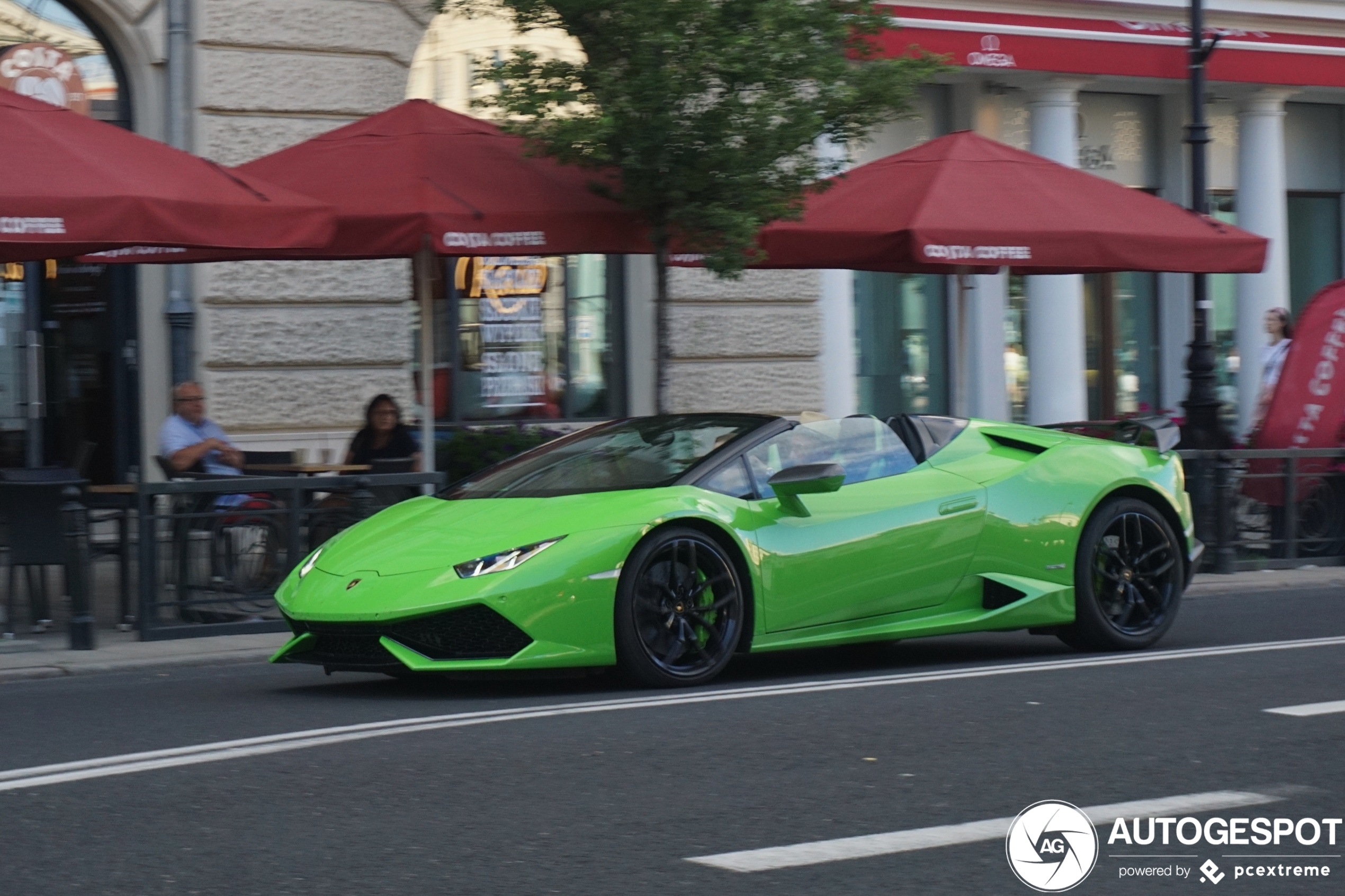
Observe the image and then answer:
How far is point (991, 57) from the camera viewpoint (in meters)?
18.8

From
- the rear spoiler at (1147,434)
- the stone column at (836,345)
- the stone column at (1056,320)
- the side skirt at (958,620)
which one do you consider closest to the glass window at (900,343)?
the stone column at (1056,320)

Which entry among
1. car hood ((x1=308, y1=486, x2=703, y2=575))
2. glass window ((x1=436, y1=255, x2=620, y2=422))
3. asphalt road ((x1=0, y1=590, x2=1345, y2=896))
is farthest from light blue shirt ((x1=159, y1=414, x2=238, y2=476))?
glass window ((x1=436, y1=255, x2=620, y2=422))

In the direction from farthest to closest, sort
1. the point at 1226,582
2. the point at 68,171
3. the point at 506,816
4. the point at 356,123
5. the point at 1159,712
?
the point at 1226,582 → the point at 356,123 → the point at 68,171 → the point at 1159,712 → the point at 506,816

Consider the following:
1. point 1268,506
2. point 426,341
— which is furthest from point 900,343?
point 426,341

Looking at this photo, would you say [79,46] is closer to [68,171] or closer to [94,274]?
[94,274]

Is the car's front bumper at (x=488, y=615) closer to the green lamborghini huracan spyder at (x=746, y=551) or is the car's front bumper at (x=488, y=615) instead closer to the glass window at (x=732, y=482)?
the green lamborghini huracan spyder at (x=746, y=551)

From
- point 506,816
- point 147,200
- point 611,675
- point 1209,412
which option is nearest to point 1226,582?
point 1209,412

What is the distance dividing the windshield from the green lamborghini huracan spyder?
15mm

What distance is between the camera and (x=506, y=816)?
5367 mm

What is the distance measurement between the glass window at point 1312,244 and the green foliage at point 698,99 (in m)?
12.2

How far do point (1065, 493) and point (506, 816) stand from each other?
4298 millimetres

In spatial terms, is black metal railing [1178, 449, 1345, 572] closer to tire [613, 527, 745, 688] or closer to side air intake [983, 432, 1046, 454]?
side air intake [983, 432, 1046, 454]

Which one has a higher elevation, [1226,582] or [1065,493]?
[1065,493]

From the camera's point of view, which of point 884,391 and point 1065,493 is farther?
point 884,391
